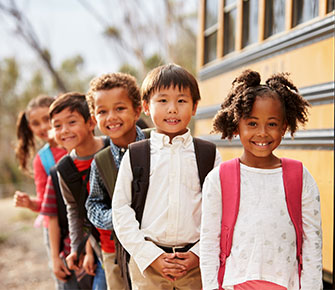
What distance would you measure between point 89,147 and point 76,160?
9 cm

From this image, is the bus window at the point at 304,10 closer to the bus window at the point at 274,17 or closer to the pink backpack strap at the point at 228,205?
the bus window at the point at 274,17

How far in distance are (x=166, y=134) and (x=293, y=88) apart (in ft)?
1.45

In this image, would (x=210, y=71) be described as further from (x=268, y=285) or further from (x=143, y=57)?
(x=143, y=57)

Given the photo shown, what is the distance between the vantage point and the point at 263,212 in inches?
47.7

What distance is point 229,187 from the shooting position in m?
1.26

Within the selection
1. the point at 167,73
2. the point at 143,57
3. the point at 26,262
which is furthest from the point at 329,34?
the point at 143,57

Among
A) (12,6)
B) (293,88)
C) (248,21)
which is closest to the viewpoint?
(293,88)

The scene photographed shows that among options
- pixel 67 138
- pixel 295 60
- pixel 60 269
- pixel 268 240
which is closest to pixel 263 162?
pixel 268 240

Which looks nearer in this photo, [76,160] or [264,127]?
[264,127]

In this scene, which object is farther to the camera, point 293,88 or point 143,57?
point 143,57

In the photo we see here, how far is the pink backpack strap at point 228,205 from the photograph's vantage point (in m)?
1.24

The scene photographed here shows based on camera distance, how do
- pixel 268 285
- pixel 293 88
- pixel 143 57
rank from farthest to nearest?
pixel 143 57
pixel 293 88
pixel 268 285

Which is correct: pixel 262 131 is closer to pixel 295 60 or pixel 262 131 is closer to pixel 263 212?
pixel 263 212

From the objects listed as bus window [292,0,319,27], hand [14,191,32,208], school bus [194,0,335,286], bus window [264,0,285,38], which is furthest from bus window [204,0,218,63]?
hand [14,191,32,208]
